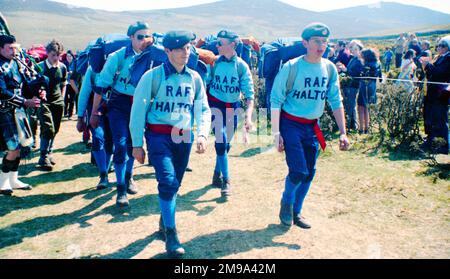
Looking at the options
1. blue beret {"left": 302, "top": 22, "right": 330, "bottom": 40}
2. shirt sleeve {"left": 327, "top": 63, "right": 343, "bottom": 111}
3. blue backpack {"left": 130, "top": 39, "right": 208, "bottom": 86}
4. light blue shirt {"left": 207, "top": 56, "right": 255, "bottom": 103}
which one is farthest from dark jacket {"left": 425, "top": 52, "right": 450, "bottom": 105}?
blue backpack {"left": 130, "top": 39, "right": 208, "bottom": 86}

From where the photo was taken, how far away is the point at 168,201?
13.0 feet

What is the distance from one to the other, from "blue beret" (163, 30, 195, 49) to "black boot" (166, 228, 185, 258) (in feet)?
6.04

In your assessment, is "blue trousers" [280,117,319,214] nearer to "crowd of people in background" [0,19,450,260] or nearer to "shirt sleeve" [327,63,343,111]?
"crowd of people in background" [0,19,450,260]

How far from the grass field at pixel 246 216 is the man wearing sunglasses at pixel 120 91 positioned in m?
0.71

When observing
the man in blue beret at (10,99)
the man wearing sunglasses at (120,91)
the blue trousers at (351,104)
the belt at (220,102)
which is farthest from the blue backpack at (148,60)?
the blue trousers at (351,104)

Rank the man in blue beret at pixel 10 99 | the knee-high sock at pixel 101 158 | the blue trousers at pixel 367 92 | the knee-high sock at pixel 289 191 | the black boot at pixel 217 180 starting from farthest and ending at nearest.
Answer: the blue trousers at pixel 367 92 → the black boot at pixel 217 180 → the knee-high sock at pixel 101 158 → the man in blue beret at pixel 10 99 → the knee-high sock at pixel 289 191

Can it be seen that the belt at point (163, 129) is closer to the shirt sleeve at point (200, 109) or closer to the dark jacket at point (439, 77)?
the shirt sleeve at point (200, 109)

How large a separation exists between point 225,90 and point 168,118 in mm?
2150

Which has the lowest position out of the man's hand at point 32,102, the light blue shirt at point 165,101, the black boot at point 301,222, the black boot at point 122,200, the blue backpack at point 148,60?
the black boot at point 301,222

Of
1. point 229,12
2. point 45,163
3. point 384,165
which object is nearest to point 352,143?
point 384,165

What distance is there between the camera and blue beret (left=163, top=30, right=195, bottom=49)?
376cm

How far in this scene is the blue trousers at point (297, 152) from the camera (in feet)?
14.5

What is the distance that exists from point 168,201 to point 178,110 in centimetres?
93
